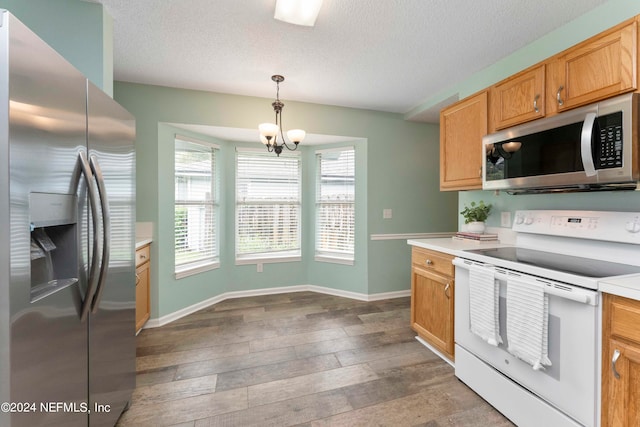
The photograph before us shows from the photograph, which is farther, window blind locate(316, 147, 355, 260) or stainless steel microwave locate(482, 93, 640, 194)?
window blind locate(316, 147, 355, 260)

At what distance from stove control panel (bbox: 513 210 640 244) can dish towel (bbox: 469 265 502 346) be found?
0.60 meters

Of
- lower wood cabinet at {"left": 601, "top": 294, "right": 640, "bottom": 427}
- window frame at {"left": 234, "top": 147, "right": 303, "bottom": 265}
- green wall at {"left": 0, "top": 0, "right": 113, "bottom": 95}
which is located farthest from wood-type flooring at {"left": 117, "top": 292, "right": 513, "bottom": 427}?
green wall at {"left": 0, "top": 0, "right": 113, "bottom": 95}

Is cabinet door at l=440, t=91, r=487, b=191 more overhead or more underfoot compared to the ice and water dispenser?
more overhead

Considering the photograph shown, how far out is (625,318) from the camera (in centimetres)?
107

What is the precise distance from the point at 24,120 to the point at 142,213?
85.1 inches

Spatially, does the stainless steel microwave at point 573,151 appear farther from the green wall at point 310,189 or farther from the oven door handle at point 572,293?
the green wall at point 310,189

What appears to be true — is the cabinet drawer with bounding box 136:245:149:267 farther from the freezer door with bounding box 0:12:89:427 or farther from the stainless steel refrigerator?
the freezer door with bounding box 0:12:89:427

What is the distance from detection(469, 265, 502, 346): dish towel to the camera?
5.26 feet

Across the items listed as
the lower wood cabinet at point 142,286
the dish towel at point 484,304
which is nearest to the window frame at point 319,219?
the dish towel at point 484,304

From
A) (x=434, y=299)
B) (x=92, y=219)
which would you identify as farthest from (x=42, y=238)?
(x=434, y=299)

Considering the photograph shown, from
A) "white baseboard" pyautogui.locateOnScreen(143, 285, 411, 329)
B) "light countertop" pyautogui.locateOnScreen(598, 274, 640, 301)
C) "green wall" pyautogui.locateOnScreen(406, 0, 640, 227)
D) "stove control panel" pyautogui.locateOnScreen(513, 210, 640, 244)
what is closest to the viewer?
"light countertop" pyautogui.locateOnScreen(598, 274, 640, 301)

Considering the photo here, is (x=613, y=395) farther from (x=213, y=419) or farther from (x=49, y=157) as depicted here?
Answer: (x=49, y=157)

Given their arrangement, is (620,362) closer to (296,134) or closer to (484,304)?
(484,304)

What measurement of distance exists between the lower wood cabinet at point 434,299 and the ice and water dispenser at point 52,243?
2216mm
